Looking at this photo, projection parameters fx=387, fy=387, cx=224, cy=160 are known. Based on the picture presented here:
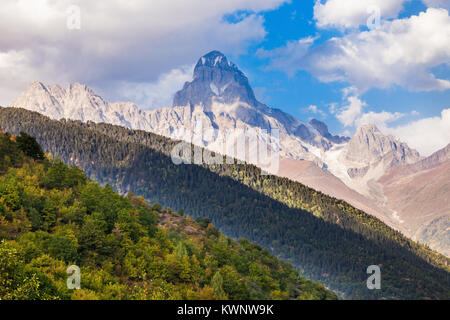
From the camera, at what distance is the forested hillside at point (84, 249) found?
46.7 m

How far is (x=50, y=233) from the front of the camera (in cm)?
6438

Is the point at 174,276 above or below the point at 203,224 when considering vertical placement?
below

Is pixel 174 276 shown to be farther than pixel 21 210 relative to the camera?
Yes

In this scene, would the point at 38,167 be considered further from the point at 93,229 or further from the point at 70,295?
the point at 70,295

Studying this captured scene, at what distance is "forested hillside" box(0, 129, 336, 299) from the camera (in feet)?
153

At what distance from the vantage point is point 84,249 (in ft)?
206

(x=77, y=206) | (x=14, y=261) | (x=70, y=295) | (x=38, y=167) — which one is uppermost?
(x=38, y=167)
